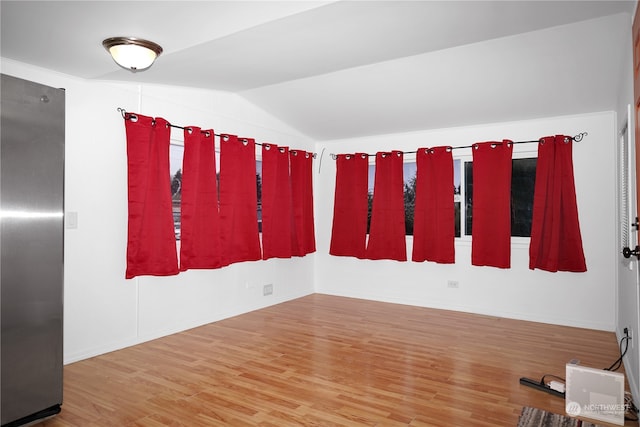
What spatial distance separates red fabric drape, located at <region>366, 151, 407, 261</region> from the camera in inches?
213

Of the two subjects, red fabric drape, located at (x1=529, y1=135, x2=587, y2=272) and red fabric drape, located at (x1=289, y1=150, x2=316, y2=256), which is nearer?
red fabric drape, located at (x1=529, y1=135, x2=587, y2=272)

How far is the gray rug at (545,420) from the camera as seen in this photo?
7.66 ft

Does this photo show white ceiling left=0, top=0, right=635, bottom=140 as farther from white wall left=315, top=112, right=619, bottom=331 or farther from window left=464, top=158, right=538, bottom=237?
window left=464, top=158, right=538, bottom=237

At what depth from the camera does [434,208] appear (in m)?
5.13

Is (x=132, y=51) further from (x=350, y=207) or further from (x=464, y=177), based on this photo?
(x=464, y=177)

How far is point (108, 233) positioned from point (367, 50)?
8.38ft

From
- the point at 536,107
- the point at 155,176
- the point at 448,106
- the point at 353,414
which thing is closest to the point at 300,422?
the point at 353,414

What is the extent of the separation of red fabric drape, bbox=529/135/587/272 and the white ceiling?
446 millimetres

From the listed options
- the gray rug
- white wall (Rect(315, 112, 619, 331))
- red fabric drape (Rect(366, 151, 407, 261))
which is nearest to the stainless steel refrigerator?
the gray rug

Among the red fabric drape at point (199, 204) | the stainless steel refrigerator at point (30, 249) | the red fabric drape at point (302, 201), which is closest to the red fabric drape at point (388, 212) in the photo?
the red fabric drape at point (302, 201)

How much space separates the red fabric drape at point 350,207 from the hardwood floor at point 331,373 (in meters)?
1.31

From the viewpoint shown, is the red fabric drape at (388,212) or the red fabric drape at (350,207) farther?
the red fabric drape at (350,207)

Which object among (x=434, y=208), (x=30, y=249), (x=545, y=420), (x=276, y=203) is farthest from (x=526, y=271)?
(x=30, y=249)

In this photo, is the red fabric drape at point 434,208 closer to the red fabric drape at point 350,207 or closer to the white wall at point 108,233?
the red fabric drape at point 350,207
